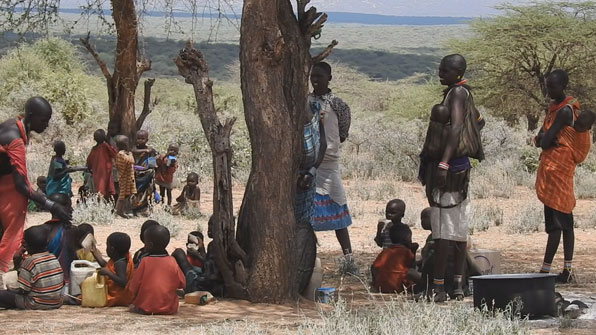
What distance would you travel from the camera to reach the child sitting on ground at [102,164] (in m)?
12.1

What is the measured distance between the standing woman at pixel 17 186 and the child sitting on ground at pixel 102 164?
5.70 meters

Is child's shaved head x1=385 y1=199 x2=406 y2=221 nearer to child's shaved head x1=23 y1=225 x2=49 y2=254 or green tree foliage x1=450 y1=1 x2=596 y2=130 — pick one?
child's shaved head x1=23 y1=225 x2=49 y2=254

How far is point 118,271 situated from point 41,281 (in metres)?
0.52

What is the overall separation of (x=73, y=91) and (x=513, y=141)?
1065 cm

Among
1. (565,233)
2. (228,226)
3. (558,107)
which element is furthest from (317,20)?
(565,233)

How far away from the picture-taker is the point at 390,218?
303 inches

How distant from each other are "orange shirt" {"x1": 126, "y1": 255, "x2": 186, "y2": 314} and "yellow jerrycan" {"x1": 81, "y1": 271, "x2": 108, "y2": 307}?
0.37 metres

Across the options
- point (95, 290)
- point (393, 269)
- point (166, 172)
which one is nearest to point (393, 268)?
point (393, 269)

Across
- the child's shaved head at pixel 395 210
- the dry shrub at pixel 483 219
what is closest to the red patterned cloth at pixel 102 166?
the dry shrub at pixel 483 219

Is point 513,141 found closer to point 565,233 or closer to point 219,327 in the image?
point 565,233

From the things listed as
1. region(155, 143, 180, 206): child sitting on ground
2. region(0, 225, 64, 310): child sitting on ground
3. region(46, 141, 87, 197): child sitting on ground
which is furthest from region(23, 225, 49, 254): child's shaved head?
region(155, 143, 180, 206): child sitting on ground

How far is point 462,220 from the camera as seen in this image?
6.82 metres

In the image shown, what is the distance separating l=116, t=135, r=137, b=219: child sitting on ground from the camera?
1192 cm

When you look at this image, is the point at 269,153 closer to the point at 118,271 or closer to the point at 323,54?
the point at 323,54
